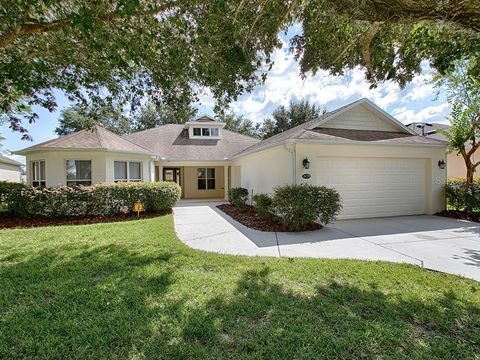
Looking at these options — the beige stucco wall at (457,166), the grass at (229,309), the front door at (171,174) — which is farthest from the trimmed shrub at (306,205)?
the beige stucco wall at (457,166)

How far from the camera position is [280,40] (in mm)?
6328

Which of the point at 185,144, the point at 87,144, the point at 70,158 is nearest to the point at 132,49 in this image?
the point at 87,144

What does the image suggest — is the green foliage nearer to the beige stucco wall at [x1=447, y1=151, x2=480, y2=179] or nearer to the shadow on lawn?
the shadow on lawn

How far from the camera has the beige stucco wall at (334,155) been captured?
9414 millimetres

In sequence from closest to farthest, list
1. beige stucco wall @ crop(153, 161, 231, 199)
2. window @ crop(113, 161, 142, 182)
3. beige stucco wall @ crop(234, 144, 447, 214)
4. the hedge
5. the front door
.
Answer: beige stucco wall @ crop(234, 144, 447, 214)
the hedge
window @ crop(113, 161, 142, 182)
beige stucco wall @ crop(153, 161, 231, 199)
the front door

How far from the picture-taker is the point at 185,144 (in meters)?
19.4

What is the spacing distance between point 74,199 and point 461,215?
15.6 metres

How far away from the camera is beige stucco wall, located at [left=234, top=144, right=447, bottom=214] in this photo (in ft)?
30.9

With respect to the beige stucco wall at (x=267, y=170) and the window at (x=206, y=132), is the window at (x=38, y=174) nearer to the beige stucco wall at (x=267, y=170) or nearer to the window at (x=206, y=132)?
the window at (x=206, y=132)

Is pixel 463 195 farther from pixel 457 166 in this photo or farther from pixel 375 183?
pixel 457 166

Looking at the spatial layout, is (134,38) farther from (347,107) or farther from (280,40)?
(347,107)

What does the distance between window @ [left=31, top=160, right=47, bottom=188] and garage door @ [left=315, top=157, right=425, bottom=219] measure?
44.0 ft

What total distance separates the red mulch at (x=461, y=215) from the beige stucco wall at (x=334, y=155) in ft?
1.12

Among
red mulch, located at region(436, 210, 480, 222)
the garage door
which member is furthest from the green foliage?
red mulch, located at region(436, 210, 480, 222)
